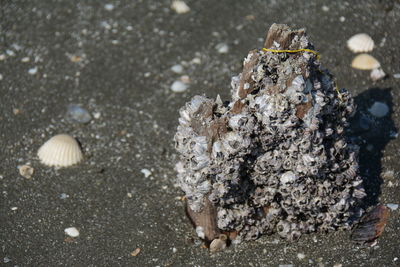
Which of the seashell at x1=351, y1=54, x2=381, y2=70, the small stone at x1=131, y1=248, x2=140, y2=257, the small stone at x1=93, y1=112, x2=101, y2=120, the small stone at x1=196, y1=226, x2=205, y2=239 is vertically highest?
the seashell at x1=351, y1=54, x2=381, y2=70

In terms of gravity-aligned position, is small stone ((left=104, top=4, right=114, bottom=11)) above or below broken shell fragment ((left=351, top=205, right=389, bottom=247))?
below

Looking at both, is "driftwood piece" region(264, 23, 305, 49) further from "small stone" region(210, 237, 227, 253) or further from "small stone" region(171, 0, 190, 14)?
"small stone" region(171, 0, 190, 14)

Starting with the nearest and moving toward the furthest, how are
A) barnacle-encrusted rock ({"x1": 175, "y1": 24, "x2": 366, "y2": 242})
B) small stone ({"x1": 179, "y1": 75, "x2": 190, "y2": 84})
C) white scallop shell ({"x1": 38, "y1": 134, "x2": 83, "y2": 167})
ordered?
barnacle-encrusted rock ({"x1": 175, "y1": 24, "x2": 366, "y2": 242})
white scallop shell ({"x1": 38, "y1": 134, "x2": 83, "y2": 167})
small stone ({"x1": 179, "y1": 75, "x2": 190, "y2": 84})

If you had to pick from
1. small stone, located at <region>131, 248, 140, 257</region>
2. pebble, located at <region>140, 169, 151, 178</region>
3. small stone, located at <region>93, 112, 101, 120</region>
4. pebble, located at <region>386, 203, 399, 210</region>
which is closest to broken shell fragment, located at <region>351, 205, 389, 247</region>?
pebble, located at <region>386, 203, 399, 210</region>

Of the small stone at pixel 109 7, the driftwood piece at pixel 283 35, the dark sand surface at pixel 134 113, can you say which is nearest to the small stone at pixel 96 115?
the dark sand surface at pixel 134 113

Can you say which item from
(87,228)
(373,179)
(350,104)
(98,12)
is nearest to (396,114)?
(373,179)

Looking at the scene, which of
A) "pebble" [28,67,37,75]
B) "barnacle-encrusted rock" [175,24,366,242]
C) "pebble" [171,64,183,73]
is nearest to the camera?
"barnacle-encrusted rock" [175,24,366,242]

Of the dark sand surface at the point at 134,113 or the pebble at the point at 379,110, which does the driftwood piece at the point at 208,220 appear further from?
the pebble at the point at 379,110
